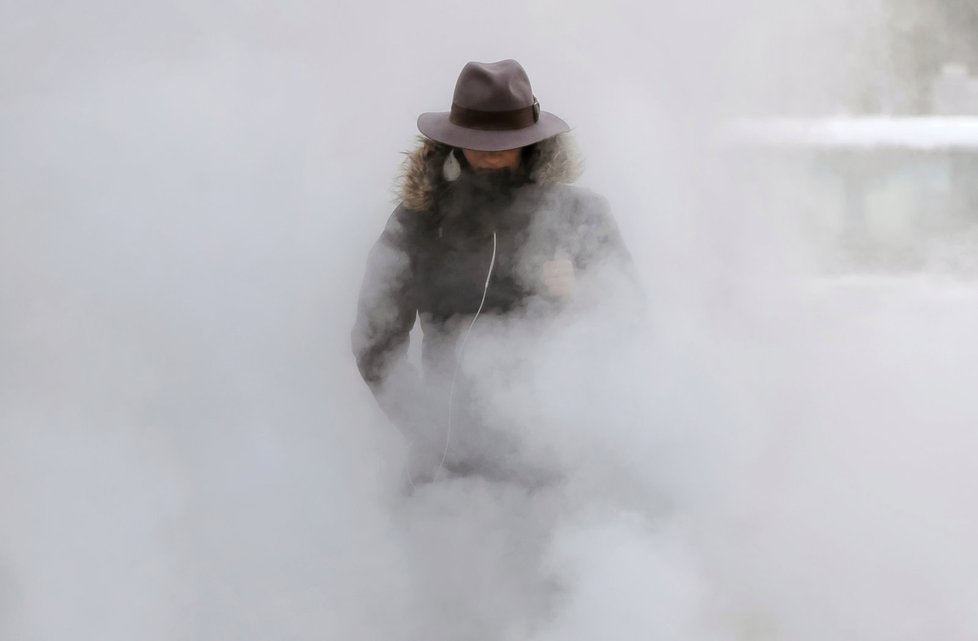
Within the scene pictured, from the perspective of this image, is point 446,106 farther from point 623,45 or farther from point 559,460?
point 559,460

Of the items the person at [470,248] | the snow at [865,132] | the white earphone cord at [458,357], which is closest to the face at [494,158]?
the person at [470,248]

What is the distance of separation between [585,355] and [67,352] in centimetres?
88

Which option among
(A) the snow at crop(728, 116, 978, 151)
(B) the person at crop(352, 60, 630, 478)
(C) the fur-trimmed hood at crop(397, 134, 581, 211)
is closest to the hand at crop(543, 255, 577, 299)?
(B) the person at crop(352, 60, 630, 478)

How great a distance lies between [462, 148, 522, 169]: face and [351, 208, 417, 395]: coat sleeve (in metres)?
0.14

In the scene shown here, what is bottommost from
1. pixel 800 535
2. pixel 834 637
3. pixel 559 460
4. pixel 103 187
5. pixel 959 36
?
pixel 834 637

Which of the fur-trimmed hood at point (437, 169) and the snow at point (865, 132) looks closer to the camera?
the fur-trimmed hood at point (437, 169)

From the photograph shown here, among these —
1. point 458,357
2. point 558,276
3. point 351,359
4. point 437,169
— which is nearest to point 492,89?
point 437,169

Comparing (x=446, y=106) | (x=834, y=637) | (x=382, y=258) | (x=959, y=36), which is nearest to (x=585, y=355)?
(x=382, y=258)

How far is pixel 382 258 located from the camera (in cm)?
139

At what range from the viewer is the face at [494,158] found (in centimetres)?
136

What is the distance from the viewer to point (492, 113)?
132 cm

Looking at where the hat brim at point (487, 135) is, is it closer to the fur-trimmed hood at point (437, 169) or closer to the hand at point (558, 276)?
the fur-trimmed hood at point (437, 169)

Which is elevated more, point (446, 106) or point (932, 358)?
point (446, 106)

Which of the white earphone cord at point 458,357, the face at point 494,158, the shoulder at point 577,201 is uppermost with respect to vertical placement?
the face at point 494,158
